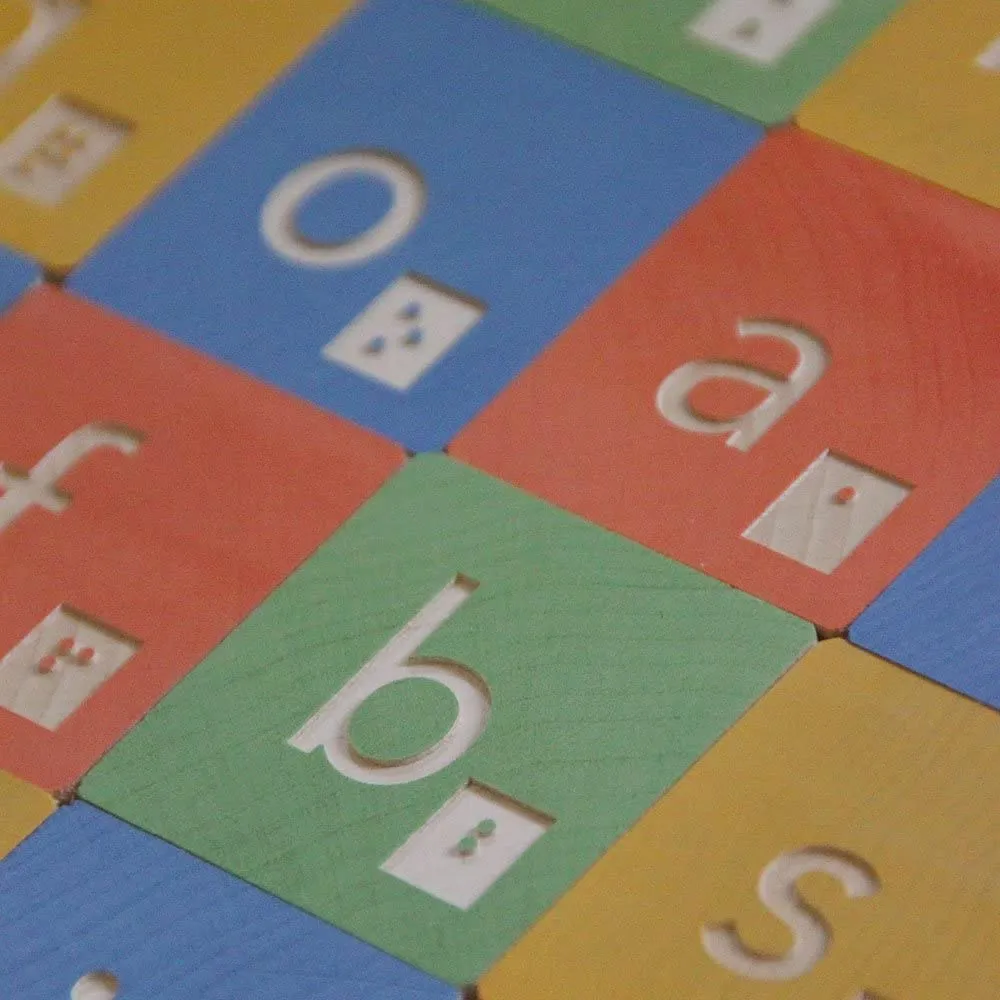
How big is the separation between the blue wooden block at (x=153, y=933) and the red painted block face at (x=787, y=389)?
0.32m

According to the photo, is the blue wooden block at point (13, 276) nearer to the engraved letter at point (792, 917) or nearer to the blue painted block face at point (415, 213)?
the blue painted block face at point (415, 213)

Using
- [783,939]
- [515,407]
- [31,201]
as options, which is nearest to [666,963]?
[783,939]

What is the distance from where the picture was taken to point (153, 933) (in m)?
1.33

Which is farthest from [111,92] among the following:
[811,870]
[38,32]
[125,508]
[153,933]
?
[811,870]

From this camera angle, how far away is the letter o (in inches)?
64.7

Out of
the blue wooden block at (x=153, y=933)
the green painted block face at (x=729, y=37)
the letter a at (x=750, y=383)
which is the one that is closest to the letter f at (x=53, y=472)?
the blue wooden block at (x=153, y=933)

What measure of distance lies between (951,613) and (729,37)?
51 centimetres

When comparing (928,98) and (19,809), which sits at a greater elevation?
(928,98)

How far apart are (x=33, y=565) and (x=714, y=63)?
0.59m

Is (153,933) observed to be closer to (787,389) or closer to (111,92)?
(787,389)

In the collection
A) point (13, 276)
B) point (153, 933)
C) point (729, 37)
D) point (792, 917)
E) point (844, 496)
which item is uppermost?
point (729, 37)

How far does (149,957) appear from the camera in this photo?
1.32 metres

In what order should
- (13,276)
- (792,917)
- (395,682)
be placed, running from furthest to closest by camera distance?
(13,276) → (395,682) → (792,917)

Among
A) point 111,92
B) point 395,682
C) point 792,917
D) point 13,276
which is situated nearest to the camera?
point 792,917
